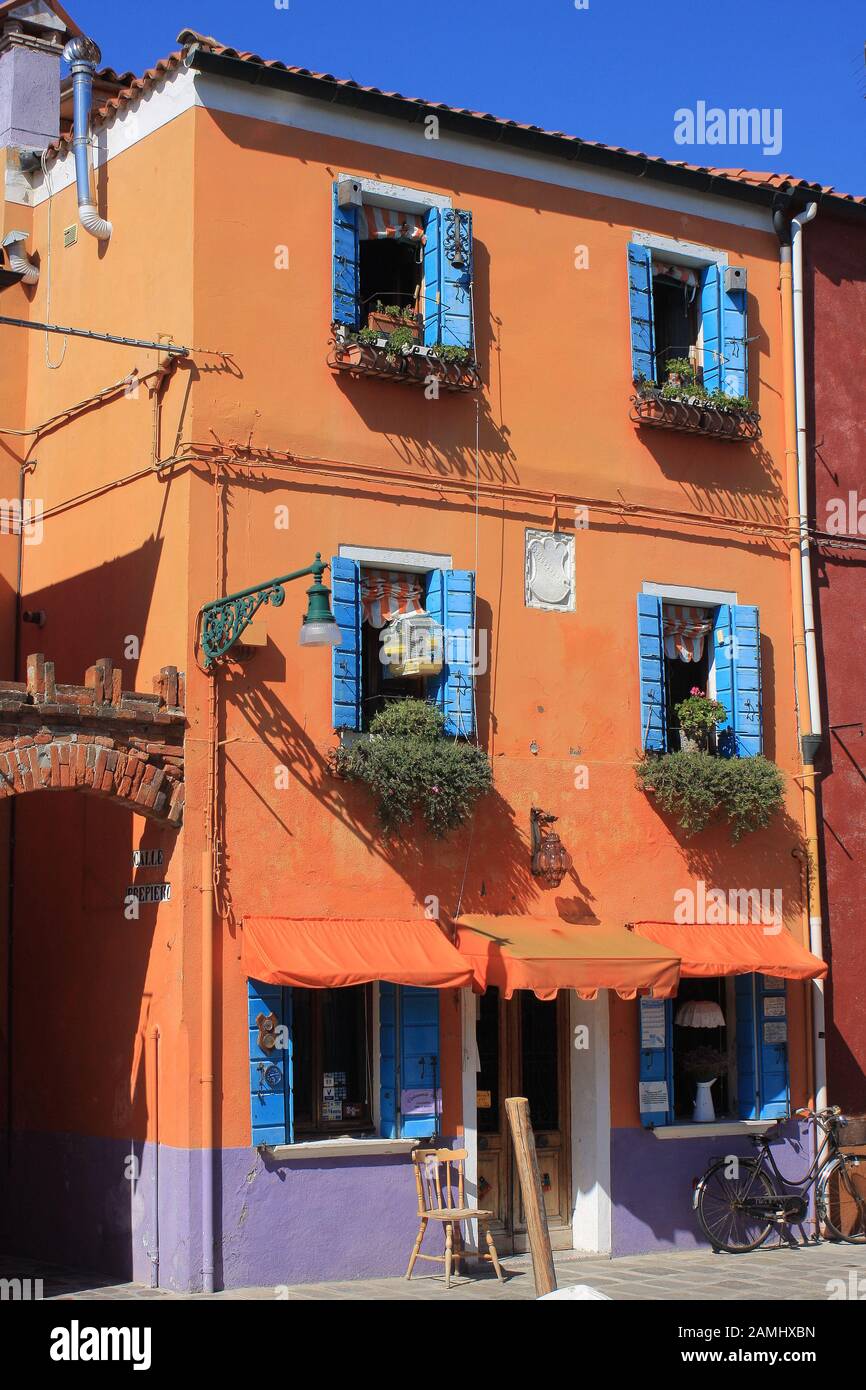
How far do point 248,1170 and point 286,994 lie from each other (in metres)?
1.30

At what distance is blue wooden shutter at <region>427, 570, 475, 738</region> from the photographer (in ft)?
46.7

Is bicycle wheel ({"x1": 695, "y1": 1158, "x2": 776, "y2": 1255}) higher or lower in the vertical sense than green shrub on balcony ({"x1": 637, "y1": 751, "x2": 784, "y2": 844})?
lower

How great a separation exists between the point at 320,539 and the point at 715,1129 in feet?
19.7

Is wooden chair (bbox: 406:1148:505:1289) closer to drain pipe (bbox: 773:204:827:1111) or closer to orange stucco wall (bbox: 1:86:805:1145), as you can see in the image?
orange stucco wall (bbox: 1:86:805:1145)

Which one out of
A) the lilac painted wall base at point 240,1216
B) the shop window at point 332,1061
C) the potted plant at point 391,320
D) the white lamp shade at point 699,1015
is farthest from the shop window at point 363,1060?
the potted plant at point 391,320

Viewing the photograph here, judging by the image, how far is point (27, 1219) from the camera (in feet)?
48.2

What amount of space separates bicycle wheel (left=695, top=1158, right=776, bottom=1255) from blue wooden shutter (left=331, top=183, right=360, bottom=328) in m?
7.64

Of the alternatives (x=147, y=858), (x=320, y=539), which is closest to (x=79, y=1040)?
(x=147, y=858)

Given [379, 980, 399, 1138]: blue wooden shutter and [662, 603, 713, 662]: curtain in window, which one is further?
[662, 603, 713, 662]: curtain in window

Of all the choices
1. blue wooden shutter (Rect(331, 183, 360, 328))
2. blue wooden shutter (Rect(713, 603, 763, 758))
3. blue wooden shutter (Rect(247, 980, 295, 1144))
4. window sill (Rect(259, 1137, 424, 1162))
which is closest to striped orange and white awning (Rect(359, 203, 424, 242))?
blue wooden shutter (Rect(331, 183, 360, 328))

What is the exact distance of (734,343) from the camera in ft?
53.0

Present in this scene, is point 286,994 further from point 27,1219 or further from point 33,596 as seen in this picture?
point 33,596

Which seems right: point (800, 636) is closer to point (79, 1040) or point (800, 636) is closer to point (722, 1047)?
point (722, 1047)

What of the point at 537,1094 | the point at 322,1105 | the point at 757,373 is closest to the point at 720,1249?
the point at 537,1094
